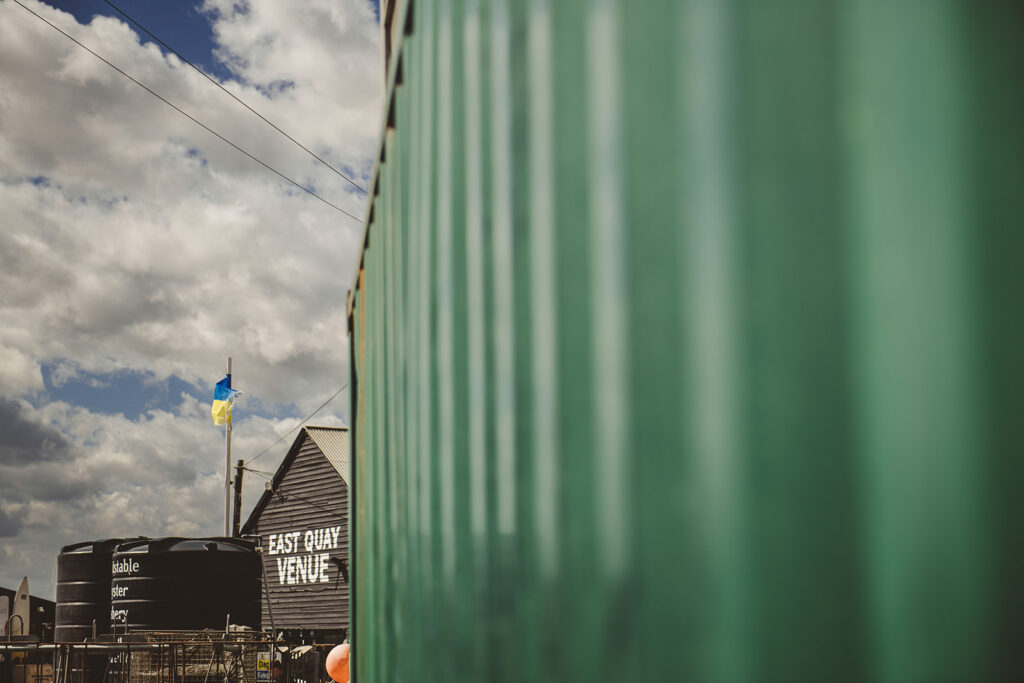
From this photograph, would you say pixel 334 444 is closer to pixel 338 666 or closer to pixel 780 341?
pixel 338 666

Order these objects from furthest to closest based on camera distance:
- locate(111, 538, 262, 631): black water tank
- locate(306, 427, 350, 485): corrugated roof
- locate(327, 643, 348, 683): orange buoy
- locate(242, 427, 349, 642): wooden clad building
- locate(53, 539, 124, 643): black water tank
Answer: locate(306, 427, 350, 485): corrugated roof, locate(242, 427, 349, 642): wooden clad building, locate(53, 539, 124, 643): black water tank, locate(111, 538, 262, 631): black water tank, locate(327, 643, 348, 683): orange buoy

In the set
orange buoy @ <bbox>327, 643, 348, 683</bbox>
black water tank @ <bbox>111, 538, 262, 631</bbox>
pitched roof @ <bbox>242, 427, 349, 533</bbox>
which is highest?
pitched roof @ <bbox>242, 427, 349, 533</bbox>

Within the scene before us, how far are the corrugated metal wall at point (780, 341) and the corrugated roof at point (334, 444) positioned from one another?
84.7ft

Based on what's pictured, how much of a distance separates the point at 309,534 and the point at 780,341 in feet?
92.1

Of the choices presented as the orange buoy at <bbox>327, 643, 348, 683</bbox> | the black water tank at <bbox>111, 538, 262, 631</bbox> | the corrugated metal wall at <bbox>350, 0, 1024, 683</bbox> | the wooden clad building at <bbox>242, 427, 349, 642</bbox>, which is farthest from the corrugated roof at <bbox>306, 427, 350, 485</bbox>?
the corrugated metal wall at <bbox>350, 0, 1024, 683</bbox>

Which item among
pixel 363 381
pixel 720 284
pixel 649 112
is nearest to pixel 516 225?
pixel 649 112

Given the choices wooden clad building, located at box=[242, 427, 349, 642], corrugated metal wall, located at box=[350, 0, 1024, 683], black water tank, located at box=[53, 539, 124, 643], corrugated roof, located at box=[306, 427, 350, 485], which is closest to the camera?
corrugated metal wall, located at box=[350, 0, 1024, 683]

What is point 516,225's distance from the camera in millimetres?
1809

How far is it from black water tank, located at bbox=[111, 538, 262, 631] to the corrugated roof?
23.1 ft

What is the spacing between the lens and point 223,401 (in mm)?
30844

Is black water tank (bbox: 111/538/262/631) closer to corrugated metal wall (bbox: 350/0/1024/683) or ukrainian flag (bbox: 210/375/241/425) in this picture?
ukrainian flag (bbox: 210/375/241/425)

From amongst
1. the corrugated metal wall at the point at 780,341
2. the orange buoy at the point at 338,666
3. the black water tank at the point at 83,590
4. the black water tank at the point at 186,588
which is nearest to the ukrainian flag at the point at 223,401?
the black water tank at the point at 83,590

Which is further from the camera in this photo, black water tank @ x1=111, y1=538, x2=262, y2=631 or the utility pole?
the utility pole

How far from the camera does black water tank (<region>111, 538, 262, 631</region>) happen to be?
19.1 meters
